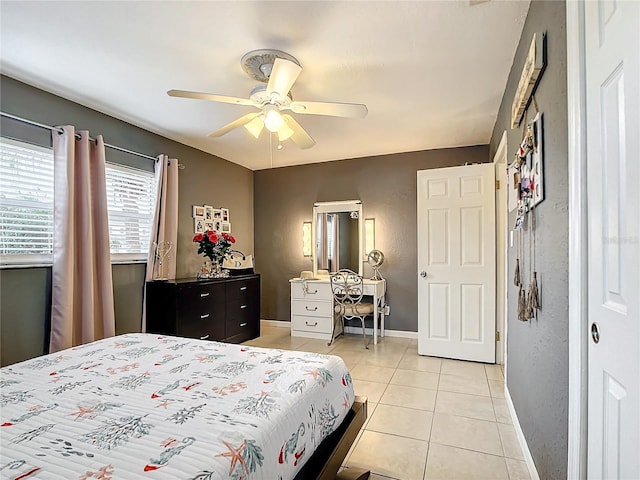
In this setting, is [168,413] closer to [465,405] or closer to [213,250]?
[465,405]

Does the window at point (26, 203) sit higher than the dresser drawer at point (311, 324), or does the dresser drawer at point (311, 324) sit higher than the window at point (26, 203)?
the window at point (26, 203)

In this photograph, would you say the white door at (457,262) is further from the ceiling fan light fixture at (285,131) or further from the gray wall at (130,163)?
the gray wall at (130,163)

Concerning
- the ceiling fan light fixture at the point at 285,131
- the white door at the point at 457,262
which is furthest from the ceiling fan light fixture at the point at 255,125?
the white door at the point at 457,262

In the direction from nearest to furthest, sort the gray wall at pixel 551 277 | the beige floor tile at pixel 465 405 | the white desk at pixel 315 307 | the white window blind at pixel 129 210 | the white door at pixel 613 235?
the white door at pixel 613 235, the gray wall at pixel 551 277, the beige floor tile at pixel 465 405, the white window blind at pixel 129 210, the white desk at pixel 315 307

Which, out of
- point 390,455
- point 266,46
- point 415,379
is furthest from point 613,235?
point 415,379

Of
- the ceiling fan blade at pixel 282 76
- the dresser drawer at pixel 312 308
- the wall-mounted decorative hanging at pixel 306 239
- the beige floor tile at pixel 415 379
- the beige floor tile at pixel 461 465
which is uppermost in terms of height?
the ceiling fan blade at pixel 282 76

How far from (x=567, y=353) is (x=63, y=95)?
3.69m

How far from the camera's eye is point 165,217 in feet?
12.2

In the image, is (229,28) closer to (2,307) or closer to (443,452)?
(2,307)

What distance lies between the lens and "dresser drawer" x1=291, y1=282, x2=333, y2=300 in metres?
4.46

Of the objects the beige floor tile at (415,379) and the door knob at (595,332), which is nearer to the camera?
the door knob at (595,332)

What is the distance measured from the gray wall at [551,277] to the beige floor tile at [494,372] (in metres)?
1.29

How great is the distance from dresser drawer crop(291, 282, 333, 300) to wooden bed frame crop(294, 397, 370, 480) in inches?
105

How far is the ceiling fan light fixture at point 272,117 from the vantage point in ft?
7.54
